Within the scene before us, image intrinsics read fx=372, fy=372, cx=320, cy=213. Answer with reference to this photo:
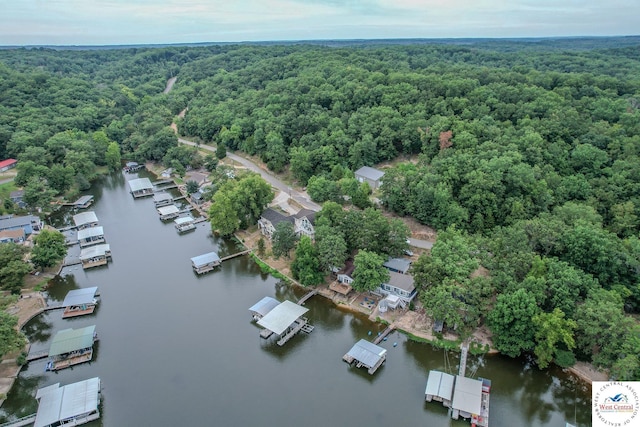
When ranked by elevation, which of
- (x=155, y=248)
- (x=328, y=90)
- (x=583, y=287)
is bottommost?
(x=155, y=248)

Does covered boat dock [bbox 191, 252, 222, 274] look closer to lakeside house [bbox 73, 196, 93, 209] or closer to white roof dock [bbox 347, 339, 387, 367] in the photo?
white roof dock [bbox 347, 339, 387, 367]

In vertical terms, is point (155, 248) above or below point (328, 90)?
below

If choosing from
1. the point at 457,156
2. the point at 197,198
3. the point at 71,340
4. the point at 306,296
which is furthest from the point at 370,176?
the point at 71,340

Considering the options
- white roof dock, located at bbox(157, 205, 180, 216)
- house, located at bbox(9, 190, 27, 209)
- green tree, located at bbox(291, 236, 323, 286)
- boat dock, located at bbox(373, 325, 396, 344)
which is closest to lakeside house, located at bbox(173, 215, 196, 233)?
white roof dock, located at bbox(157, 205, 180, 216)

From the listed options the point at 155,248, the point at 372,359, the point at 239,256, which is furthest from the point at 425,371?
the point at 155,248

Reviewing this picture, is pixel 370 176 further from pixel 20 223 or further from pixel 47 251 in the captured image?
pixel 20 223

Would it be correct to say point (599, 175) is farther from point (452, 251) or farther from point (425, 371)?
point (425, 371)
